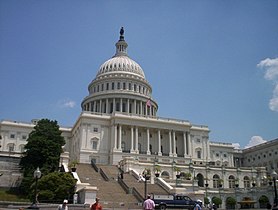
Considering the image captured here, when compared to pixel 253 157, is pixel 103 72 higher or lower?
higher

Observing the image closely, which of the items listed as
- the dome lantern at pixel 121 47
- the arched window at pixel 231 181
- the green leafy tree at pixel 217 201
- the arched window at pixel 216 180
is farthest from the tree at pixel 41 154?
the dome lantern at pixel 121 47

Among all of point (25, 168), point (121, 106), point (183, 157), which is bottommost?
point (25, 168)

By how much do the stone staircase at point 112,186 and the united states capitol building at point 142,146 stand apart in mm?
3389

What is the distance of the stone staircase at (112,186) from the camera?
42075 millimetres

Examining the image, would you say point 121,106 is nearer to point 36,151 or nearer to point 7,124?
point 7,124

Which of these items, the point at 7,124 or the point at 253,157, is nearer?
the point at 7,124

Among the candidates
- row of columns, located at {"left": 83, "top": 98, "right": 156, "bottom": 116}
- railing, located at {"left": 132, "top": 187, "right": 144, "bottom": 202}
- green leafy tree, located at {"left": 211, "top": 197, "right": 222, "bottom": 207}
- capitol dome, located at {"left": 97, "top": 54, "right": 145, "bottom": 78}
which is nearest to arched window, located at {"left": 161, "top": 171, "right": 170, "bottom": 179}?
green leafy tree, located at {"left": 211, "top": 197, "right": 222, "bottom": 207}

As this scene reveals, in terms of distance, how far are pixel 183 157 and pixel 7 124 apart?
54872 mm

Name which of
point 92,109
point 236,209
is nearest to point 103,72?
point 92,109

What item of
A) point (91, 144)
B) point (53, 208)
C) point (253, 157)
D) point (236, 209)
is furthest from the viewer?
point (253, 157)

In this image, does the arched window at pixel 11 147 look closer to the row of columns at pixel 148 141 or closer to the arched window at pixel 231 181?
the row of columns at pixel 148 141

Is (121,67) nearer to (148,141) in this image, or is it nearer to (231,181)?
(148,141)

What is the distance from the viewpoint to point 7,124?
102m

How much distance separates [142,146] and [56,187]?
49.6 m
